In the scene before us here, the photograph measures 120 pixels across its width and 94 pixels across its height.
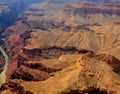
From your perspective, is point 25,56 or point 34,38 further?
point 34,38

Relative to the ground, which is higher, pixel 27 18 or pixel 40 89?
pixel 40 89

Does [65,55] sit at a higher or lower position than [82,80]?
lower

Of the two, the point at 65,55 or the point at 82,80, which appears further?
the point at 65,55

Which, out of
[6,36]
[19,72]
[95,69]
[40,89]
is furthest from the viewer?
[6,36]

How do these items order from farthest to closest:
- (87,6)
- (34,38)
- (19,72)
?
(87,6)
(34,38)
(19,72)

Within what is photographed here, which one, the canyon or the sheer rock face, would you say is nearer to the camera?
the sheer rock face

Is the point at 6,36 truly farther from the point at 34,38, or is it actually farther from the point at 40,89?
the point at 40,89

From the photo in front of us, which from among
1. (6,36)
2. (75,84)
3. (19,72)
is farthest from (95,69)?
(6,36)

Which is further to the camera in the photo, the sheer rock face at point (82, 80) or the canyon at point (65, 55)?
the canyon at point (65, 55)
